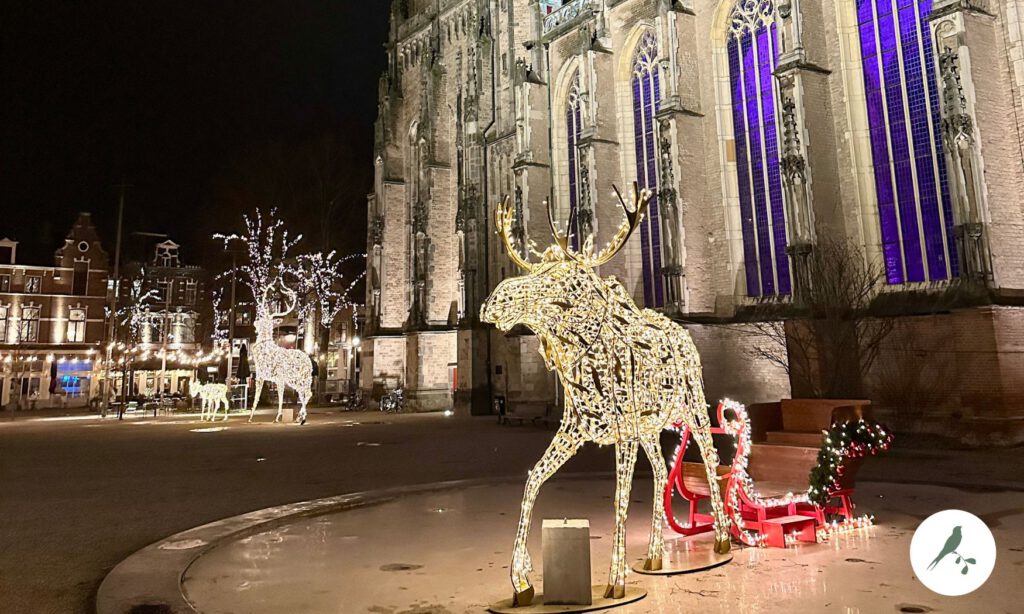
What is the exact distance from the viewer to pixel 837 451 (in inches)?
240

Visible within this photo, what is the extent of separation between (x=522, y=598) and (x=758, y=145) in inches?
723

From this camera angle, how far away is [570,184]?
2594 cm

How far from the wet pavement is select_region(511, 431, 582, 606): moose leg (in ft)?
0.82

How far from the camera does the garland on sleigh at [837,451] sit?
6078 millimetres

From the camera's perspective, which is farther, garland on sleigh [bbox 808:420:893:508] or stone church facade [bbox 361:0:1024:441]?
stone church facade [bbox 361:0:1024:441]

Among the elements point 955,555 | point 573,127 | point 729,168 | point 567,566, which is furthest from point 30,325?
point 955,555

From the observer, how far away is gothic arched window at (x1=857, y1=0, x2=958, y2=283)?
15398mm

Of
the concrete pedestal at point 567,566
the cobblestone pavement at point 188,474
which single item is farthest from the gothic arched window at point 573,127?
the concrete pedestal at point 567,566

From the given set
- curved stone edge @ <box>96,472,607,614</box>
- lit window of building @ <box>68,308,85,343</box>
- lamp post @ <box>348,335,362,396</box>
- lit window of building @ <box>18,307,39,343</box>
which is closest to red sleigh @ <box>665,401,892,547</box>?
curved stone edge @ <box>96,472,607,614</box>

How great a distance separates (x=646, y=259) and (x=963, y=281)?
10.5 m

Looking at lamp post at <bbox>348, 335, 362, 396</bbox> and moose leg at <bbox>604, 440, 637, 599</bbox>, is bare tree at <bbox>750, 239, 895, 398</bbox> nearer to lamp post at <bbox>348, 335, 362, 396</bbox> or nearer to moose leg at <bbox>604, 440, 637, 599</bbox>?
moose leg at <bbox>604, 440, 637, 599</bbox>

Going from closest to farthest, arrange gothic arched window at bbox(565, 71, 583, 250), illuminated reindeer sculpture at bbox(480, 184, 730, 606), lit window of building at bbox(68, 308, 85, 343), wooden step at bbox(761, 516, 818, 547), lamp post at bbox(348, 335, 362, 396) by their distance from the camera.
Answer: illuminated reindeer sculpture at bbox(480, 184, 730, 606)
wooden step at bbox(761, 516, 818, 547)
gothic arched window at bbox(565, 71, 583, 250)
lamp post at bbox(348, 335, 362, 396)
lit window of building at bbox(68, 308, 85, 343)

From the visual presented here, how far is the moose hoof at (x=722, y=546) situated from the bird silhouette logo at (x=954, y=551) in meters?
1.61

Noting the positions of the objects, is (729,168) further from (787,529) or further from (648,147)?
(787,529)
